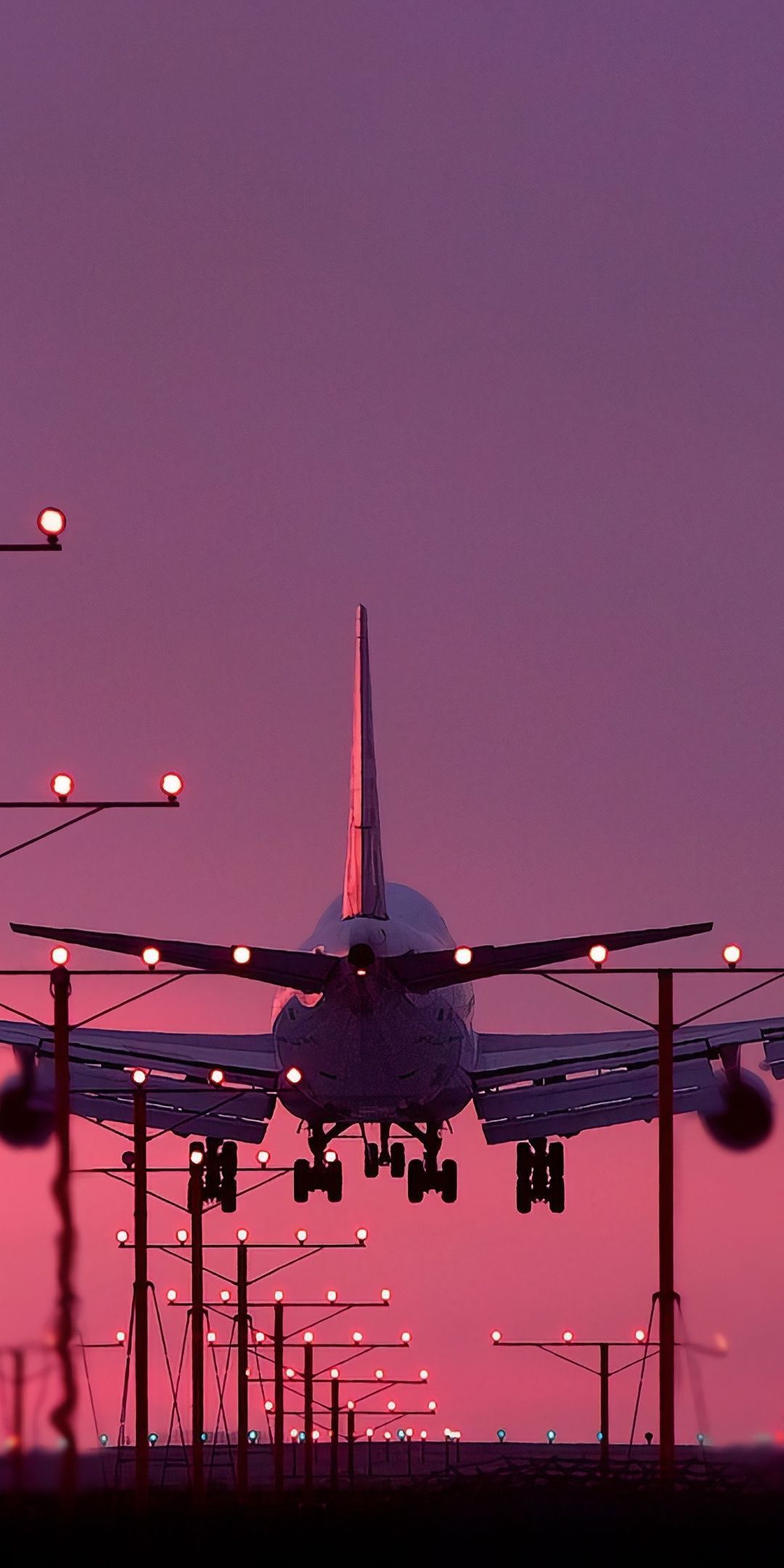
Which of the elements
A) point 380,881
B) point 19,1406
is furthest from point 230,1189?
point 19,1406

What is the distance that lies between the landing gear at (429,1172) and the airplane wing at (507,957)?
1073cm

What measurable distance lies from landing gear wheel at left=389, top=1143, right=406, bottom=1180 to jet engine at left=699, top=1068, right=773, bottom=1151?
714 centimetres

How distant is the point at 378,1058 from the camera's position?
74.4 metres

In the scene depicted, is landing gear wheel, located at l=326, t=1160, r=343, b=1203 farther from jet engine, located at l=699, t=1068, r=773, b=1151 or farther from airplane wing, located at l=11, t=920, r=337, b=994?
airplane wing, located at l=11, t=920, r=337, b=994

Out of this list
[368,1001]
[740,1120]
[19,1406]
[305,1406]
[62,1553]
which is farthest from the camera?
[305,1406]

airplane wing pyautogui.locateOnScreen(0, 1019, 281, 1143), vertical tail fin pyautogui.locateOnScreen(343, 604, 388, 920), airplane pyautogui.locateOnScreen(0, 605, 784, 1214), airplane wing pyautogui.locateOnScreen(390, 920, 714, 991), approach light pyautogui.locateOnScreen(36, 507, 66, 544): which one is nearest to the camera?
approach light pyautogui.locateOnScreen(36, 507, 66, 544)

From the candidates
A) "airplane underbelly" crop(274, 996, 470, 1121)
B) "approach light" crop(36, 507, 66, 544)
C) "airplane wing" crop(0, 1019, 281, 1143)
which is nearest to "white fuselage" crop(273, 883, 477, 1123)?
"airplane underbelly" crop(274, 996, 470, 1121)

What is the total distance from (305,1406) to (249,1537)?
73.2 meters

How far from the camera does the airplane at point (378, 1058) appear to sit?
6919 cm

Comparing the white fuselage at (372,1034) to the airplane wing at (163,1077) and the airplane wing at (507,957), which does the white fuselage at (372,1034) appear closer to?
the airplane wing at (507,957)

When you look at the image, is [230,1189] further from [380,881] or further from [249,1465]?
[249,1465]

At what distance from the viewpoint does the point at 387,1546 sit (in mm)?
35000

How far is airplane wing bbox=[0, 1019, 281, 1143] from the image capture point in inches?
3440

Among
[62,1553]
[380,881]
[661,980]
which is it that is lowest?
[62,1553]
